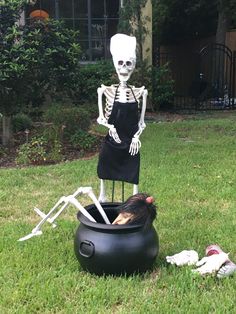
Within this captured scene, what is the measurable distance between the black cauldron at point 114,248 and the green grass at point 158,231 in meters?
0.08

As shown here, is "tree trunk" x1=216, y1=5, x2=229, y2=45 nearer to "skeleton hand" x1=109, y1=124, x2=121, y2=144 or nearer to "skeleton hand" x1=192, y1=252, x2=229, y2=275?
"skeleton hand" x1=109, y1=124, x2=121, y2=144

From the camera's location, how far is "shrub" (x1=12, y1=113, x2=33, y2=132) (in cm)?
943

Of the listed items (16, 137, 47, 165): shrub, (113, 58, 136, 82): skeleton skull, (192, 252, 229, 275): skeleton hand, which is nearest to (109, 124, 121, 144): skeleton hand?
(113, 58, 136, 82): skeleton skull

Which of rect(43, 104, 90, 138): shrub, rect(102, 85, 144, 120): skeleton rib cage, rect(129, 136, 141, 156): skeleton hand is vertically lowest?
rect(43, 104, 90, 138): shrub

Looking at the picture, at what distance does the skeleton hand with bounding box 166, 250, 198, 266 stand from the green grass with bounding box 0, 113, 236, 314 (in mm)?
58

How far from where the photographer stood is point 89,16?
15.0m

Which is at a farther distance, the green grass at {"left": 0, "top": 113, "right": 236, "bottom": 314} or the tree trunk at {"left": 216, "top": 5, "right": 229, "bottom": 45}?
the tree trunk at {"left": 216, "top": 5, "right": 229, "bottom": 45}

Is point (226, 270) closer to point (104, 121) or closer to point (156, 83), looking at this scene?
point (104, 121)

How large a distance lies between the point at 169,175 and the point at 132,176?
213 cm

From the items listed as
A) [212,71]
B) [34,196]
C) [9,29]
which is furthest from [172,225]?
[212,71]

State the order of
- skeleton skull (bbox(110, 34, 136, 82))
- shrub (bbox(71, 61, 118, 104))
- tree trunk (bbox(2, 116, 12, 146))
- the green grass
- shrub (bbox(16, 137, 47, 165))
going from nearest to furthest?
the green grass, skeleton skull (bbox(110, 34, 136, 82)), shrub (bbox(16, 137, 47, 165)), tree trunk (bbox(2, 116, 12, 146)), shrub (bbox(71, 61, 118, 104))

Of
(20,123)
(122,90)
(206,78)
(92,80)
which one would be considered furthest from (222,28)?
(122,90)

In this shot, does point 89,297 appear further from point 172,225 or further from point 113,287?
point 172,225

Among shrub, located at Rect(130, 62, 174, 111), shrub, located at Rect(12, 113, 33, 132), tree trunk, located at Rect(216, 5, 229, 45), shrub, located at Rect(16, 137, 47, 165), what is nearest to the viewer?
shrub, located at Rect(16, 137, 47, 165)
